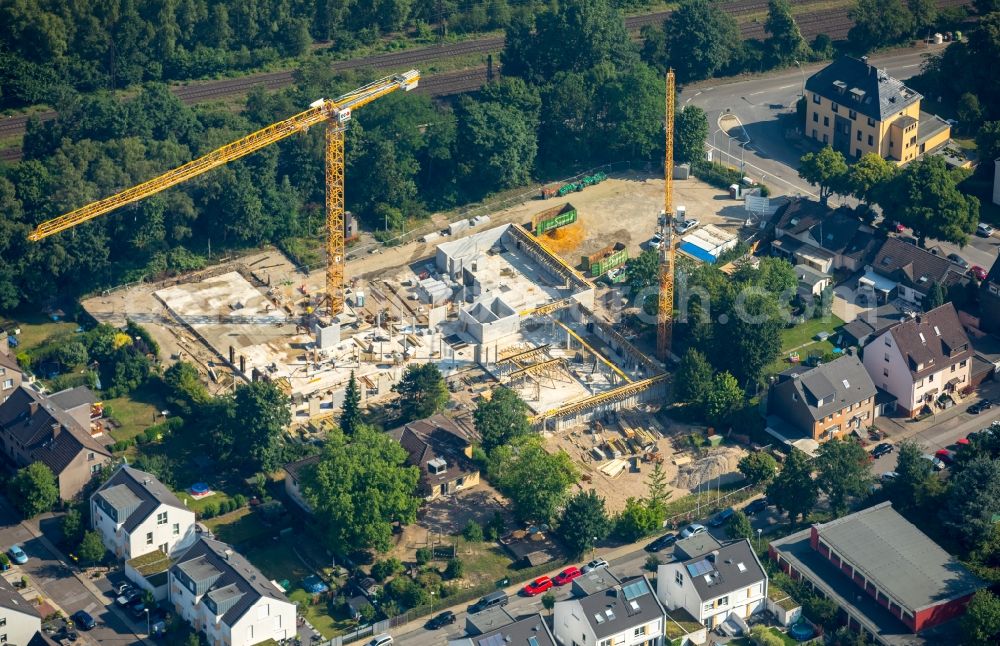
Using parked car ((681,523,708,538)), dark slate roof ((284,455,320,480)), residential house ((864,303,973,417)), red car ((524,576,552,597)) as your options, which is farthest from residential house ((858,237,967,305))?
dark slate roof ((284,455,320,480))

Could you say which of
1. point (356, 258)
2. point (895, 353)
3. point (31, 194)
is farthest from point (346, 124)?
point (895, 353)

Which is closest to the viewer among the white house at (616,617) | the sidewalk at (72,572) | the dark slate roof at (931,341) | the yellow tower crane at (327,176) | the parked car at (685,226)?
the white house at (616,617)

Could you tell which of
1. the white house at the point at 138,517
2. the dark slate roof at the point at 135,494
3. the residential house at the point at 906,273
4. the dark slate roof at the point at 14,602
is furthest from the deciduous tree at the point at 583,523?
the residential house at the point at 906,273

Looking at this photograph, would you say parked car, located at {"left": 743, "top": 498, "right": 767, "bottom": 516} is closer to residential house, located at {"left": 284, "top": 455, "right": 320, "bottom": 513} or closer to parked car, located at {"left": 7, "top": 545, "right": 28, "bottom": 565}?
residential house, located at {"left": 284, "top": 455, "right": 320, "bottom": 513}

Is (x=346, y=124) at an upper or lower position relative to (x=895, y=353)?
upper

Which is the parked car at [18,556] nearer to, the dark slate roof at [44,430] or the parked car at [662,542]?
the dark slate roof at [44,430]

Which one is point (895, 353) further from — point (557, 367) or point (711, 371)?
point (557, 367)
